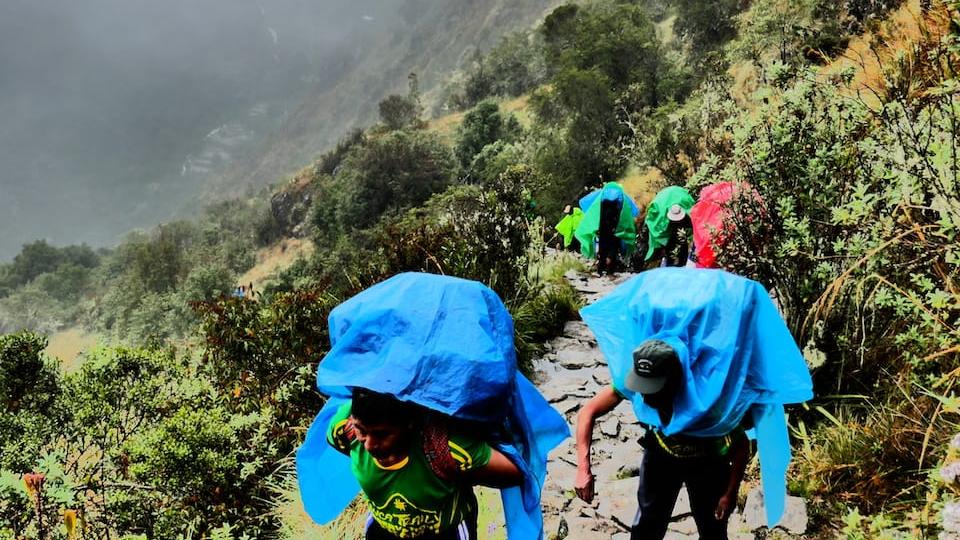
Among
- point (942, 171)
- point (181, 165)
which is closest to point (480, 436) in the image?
point (942, 171)

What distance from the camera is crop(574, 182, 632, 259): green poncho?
7.49 metres

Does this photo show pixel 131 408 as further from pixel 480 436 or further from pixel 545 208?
pixel 545 208

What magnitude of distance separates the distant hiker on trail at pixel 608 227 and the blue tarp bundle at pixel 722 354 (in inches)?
215

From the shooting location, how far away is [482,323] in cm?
154

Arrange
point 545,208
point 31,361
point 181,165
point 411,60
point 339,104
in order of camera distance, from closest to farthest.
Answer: point 31,361 < point 545,208 < point 411,60 < point 339,104 < point 181,165

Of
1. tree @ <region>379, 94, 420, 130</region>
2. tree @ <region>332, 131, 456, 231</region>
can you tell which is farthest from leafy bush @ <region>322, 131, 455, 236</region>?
tree @ <region>379, 94, 420, 130</region>

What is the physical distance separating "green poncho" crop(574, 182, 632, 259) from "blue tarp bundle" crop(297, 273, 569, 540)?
19.8 feet

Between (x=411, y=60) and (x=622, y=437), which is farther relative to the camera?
(x=411, y=60)

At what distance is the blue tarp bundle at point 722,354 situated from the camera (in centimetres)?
182

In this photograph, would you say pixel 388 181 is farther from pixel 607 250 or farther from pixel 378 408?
pixel 378 408

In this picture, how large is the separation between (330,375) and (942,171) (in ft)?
9.35

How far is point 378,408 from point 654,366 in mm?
858

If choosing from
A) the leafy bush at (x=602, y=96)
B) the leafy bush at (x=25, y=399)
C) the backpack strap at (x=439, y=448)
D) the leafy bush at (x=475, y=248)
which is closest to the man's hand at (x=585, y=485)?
the backpack strap at (x=439, y=448)

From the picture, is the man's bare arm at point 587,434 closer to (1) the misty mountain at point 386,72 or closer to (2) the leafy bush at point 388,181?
(2) the leafy bush at point 388,181
